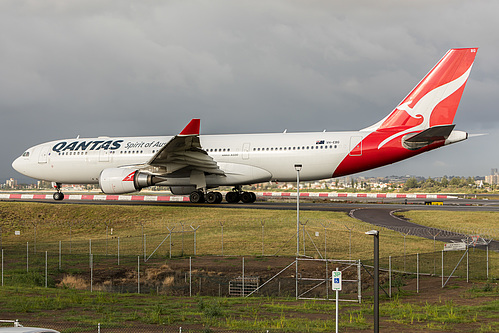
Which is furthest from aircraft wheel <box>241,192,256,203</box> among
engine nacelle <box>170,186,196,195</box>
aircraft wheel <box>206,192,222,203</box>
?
engine nacelle <box>170,186,196,195</box>

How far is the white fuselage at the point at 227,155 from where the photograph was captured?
36000 mm

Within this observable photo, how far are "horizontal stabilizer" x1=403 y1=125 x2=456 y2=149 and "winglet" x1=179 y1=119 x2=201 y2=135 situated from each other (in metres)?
13.7

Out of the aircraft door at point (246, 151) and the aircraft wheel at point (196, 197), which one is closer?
the aircraft door at point (246, 151)

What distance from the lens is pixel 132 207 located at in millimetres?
40094

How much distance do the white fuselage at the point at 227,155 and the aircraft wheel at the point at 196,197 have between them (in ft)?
3.64

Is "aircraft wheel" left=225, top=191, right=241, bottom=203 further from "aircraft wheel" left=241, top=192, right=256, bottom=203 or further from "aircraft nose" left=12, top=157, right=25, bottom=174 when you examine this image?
"aircraft nose" left=12, top=157, right=25, bottom=174

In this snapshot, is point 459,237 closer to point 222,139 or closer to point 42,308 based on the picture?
point 222,139

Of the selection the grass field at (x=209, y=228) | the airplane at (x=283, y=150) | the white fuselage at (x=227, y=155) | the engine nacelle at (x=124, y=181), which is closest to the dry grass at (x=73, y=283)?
the grass field at (x=209, y=228)

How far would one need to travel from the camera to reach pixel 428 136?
32.3 metres

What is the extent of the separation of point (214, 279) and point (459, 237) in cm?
1567

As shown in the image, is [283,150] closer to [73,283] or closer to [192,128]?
[192,128]

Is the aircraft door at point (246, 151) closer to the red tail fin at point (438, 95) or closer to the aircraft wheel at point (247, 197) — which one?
the aircraft wheel at point (247, 197)

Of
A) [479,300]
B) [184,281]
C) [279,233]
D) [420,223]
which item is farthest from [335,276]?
[420,223]

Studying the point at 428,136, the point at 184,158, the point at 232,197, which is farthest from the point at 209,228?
the point at 428,136
